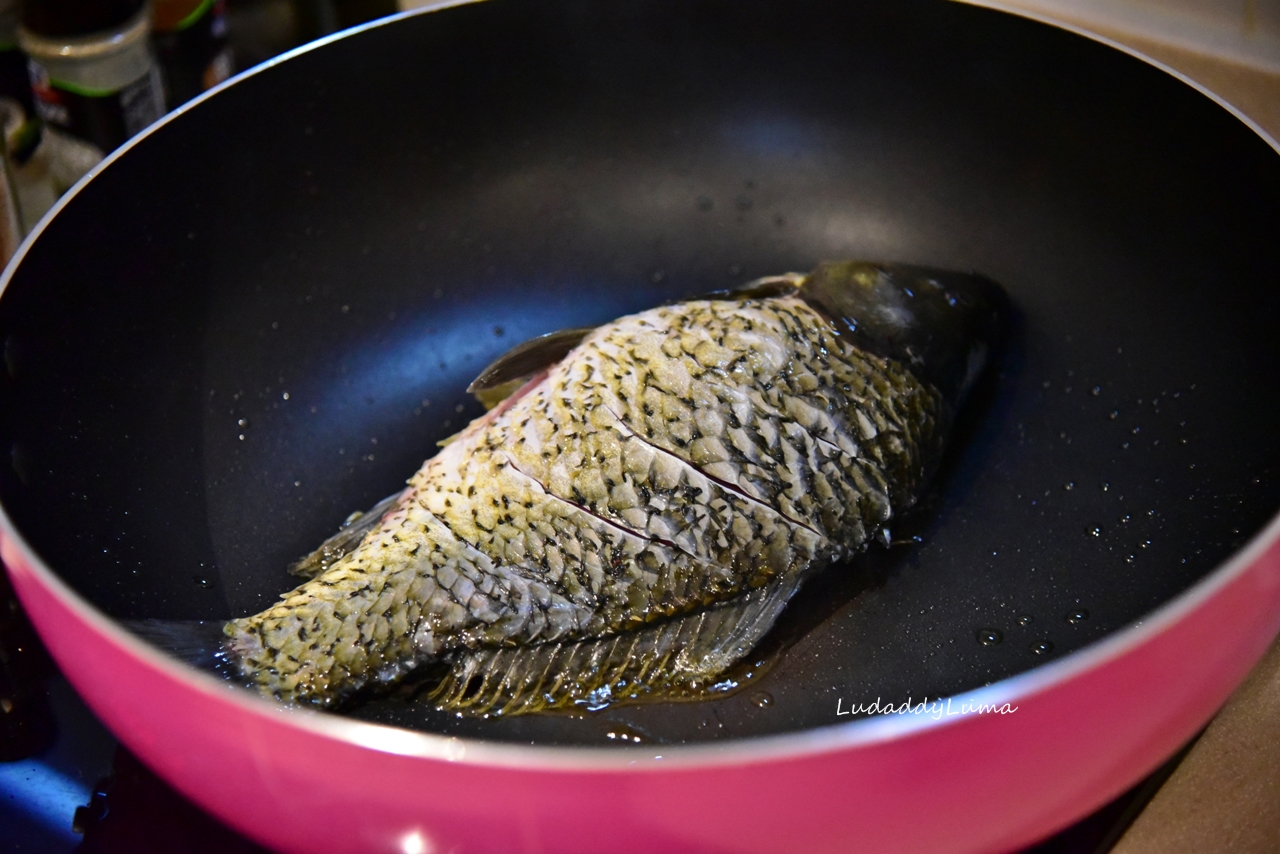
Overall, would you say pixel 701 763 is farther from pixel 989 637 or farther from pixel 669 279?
pixel 669 279

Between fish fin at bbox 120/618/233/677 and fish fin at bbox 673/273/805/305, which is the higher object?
fish fin at bbox 673/273/805/305

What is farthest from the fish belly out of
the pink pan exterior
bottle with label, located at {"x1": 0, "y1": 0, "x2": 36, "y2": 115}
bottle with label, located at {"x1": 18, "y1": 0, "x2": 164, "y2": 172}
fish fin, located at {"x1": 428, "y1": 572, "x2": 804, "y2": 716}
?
bottle with label, located at {"x1": 0, "y1": 0, "x2": 36, "y2": 115}

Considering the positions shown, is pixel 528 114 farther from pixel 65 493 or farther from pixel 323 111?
pixel 65 493

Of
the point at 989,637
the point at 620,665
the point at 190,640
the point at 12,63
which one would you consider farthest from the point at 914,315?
the point at 12,63

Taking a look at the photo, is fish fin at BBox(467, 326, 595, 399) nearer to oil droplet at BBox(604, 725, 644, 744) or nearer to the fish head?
the fish head

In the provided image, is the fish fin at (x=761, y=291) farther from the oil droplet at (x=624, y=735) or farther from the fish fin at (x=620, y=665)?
the oil droplet at (x=624, y=735)

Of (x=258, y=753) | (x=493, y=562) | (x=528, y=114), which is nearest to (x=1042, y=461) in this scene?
(x=493, y=562)
